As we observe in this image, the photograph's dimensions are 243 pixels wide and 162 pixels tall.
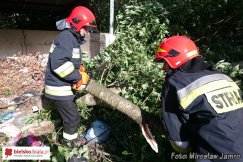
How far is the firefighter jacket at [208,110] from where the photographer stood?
2125 millimetres

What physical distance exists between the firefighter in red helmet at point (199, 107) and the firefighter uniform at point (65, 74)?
139 centimetres

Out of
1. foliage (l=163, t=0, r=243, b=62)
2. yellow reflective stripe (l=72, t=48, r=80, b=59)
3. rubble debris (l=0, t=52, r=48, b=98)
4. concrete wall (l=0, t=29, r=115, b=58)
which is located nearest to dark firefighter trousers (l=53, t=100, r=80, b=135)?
A: yellow reflective stripe (l=72, t=48, r=80, b=59)

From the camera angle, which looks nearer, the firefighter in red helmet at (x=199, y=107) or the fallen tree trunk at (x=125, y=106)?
the firefighter in red helmet at (x=199, y=107)

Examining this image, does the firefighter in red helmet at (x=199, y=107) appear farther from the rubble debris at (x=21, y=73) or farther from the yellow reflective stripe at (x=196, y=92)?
the rubble debris at (x=21, y=73)

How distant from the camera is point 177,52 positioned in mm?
2352

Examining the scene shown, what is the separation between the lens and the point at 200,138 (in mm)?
2248


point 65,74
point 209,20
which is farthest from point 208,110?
point 209,20

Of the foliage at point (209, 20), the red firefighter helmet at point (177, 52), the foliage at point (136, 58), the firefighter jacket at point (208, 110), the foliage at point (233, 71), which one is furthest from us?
the foliage at point (209, 20)

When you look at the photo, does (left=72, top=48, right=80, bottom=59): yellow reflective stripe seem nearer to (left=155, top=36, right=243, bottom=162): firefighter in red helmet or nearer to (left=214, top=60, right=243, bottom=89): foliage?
(left=155, top=36, right=243, bottom=162): firefighter in red helmet

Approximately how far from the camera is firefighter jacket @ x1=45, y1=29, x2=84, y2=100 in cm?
344

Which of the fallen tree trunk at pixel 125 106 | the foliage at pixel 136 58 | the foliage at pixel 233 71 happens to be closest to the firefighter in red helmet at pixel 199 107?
the fallen tree trunk at pixel 125 106

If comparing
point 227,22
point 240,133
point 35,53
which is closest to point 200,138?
point 240,133

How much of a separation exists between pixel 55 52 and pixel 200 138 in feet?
6.55

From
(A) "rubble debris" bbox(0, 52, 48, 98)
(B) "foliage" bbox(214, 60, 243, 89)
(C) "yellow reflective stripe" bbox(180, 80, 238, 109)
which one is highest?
(C) "yellow reflective stripe" bbox(180, 80, 238, 109)
